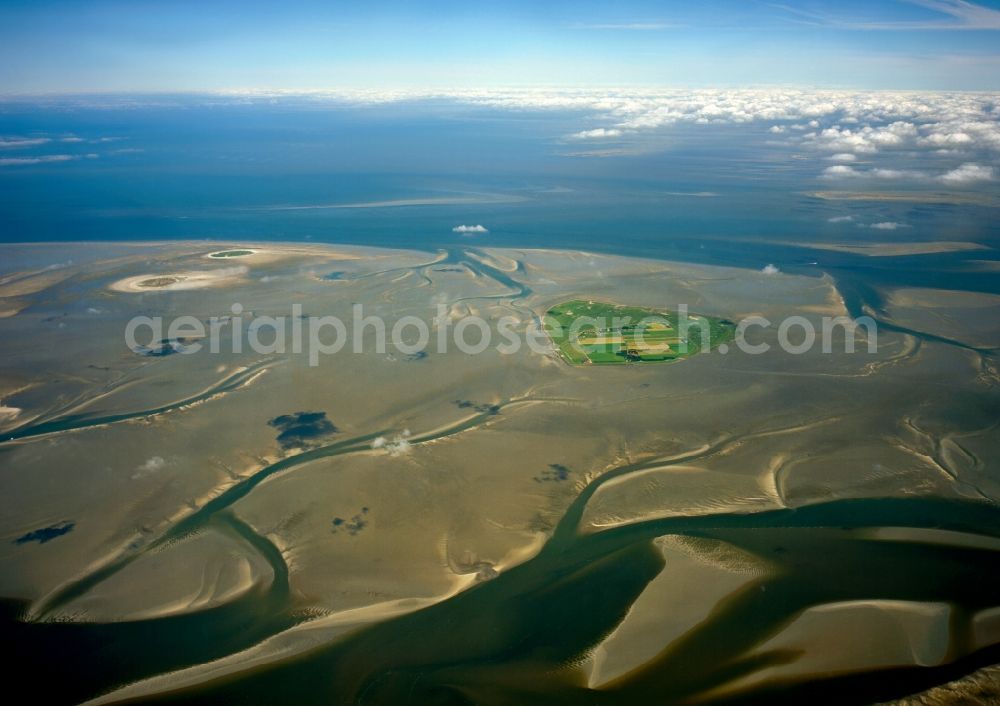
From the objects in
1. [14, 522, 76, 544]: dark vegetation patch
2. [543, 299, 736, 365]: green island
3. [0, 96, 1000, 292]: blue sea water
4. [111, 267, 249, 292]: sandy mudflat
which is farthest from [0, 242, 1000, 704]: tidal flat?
[0, 96, 1000, 292]: blue sea water

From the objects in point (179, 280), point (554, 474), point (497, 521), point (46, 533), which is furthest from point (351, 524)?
point (179, 280)

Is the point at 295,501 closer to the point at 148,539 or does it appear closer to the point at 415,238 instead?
the point at 148,539

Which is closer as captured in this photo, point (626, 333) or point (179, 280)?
point (626, 333)

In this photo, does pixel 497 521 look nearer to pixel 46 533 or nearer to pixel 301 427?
pixel 301 427

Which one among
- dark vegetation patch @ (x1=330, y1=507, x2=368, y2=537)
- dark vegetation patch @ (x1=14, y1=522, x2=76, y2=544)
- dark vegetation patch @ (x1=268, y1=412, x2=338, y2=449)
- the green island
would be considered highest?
the green island

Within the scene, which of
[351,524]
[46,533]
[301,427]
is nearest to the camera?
[46,533]

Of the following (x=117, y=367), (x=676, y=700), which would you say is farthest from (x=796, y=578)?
(x=117, y=367)

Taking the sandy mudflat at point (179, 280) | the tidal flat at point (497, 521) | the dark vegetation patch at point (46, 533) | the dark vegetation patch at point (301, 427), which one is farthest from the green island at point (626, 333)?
the sandy mudflat at point (179, 280)

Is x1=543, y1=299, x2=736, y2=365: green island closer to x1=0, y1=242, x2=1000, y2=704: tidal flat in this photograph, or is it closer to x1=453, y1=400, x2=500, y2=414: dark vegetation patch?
x1=0, y1=242, x2=1000, y2=704: tidal flat
